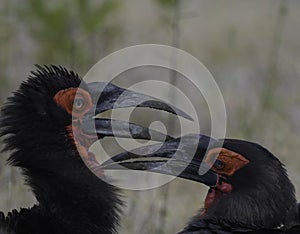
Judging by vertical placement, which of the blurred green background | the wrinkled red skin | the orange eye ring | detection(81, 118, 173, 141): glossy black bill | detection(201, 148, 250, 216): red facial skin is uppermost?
the blurred green background

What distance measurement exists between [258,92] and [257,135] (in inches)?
119

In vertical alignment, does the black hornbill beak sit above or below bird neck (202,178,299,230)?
above

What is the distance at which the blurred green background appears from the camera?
9352 millimetres

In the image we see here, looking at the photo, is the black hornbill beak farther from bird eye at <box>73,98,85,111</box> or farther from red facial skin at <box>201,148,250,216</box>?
red facial skin at <box>201,148,250,216</box>

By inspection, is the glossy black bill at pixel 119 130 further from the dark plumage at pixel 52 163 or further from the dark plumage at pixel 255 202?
the dark plumage at pixel 255 202

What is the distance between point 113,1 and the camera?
11938mm

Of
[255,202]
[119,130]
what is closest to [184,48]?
[119,130]

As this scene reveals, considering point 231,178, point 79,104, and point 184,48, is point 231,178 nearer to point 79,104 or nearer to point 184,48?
point 79,104

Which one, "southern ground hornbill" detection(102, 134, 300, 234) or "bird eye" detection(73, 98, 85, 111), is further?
"bird eye" detection(73, 98, 85, 111)

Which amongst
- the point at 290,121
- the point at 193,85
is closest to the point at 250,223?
the point at 290,121

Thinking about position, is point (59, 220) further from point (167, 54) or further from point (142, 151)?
point (167, 54)

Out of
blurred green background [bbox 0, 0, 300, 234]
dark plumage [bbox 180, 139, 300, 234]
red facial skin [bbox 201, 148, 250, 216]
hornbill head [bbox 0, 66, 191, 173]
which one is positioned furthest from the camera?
blurred green background [bbox 0, 0, 300, 234]

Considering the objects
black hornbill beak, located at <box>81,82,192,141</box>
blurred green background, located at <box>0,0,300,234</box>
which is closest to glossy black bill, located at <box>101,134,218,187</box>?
black hornbill beak, located at <box>81,82,192,141</box>

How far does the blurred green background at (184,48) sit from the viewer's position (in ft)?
30.7
